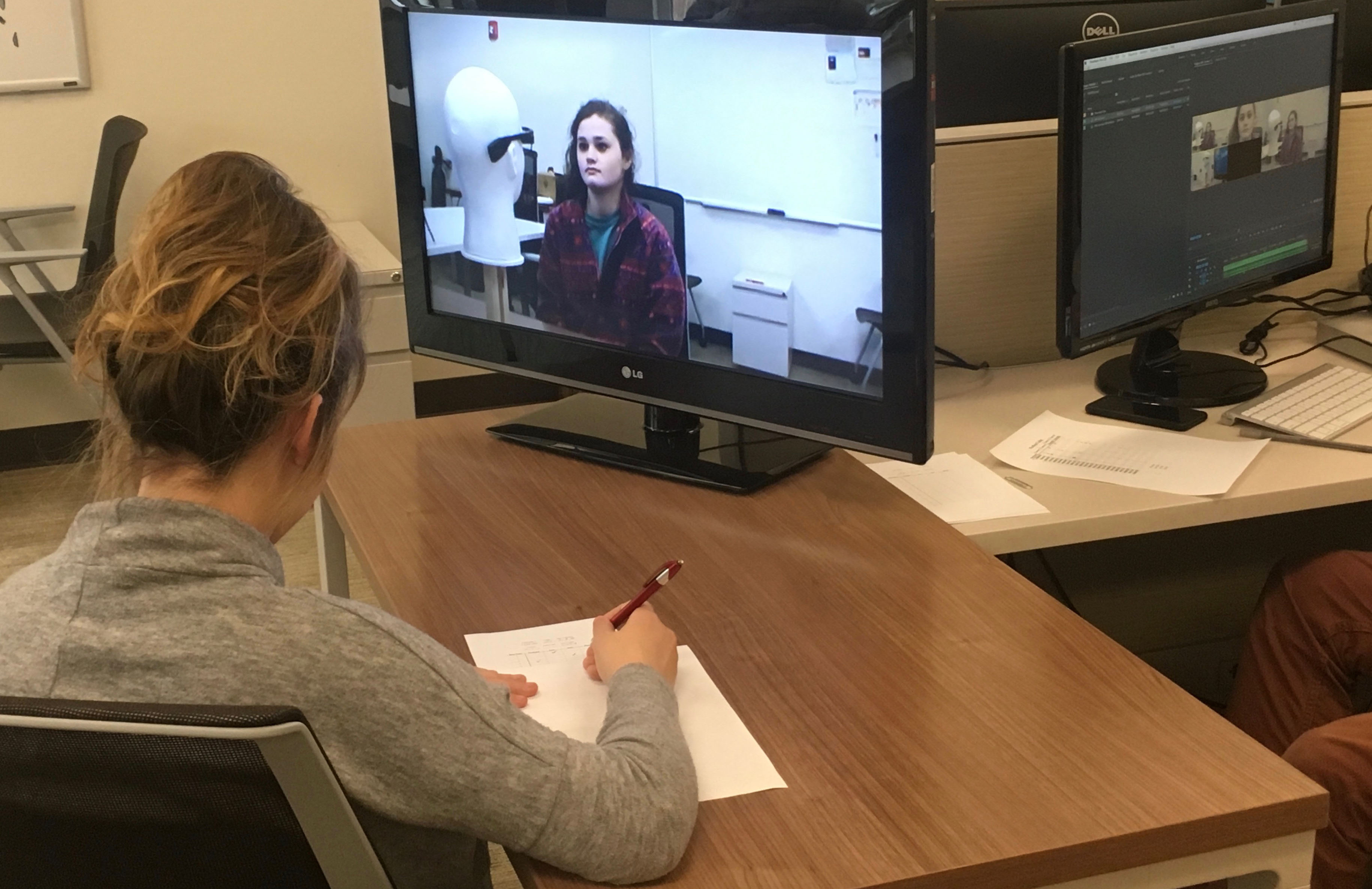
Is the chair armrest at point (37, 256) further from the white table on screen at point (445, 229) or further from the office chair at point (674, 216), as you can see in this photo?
the office chair at point (674, 216)

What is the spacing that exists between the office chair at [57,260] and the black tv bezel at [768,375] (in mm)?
1602

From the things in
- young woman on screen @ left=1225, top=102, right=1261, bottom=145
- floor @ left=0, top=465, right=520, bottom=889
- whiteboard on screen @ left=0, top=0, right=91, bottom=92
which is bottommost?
floor @ left=0, top=465, right=520, bottom=889

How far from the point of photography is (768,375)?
5.16 ft

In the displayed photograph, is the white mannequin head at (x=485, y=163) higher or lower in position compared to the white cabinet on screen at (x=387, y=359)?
higher

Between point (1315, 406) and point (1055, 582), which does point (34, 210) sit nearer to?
point (1055, 582)

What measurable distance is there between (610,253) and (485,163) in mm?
224

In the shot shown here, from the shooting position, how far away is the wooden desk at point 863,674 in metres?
0.94

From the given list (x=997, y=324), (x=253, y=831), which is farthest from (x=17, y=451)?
(x=253, y=831)

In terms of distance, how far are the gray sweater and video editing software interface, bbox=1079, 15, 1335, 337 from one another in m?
1.05

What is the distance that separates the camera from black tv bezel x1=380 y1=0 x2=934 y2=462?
138cm

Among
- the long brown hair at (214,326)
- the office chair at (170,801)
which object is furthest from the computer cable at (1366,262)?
the office chair at (170,801)

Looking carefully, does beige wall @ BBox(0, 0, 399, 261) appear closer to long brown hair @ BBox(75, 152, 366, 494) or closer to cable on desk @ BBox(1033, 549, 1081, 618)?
cable on desk @ BBox(1033, 549, 1081, 618)

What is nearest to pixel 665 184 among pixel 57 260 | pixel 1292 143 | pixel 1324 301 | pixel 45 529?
pixel 1292 143

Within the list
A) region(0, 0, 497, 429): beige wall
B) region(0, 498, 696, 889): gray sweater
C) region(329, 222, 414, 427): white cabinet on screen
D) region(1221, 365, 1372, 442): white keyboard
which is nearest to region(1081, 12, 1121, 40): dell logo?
region(1221, 365, 1372, 442): white keyboard
